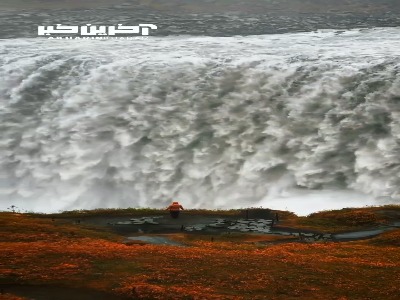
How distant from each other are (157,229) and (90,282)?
43.4ft

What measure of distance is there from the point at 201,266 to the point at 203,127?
1308 inches

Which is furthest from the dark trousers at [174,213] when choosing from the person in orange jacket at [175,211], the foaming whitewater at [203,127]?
the foaming whitewater at [203,127]

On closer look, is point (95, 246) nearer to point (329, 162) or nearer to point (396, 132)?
point (329, 162)

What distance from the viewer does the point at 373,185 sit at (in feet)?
168

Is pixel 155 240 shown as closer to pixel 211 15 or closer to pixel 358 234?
pixel 358 234

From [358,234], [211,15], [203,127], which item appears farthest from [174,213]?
[211,15]

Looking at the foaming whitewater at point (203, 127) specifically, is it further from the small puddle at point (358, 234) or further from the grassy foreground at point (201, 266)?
the grassy foreground at point (201, 266)

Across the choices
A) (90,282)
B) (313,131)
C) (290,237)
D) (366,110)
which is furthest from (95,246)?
(366,110)

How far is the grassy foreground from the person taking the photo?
26.2 m

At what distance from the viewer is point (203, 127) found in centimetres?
6166

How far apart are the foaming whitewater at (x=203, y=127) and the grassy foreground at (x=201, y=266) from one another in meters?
14.6

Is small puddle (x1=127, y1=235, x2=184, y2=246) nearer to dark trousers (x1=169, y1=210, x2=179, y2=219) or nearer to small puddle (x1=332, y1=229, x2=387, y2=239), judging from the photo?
dark trousers (x1=169, y1=210, x2=179, y2=219)

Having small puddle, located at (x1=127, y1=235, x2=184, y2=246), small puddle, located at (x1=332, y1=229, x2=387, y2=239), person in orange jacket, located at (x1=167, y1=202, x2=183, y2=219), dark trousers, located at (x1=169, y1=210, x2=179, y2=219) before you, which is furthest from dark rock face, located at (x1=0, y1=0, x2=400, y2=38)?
small puddle, located at (x1=127, y1=235, x2=184, y2=246)

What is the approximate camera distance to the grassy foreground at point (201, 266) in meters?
26.2
